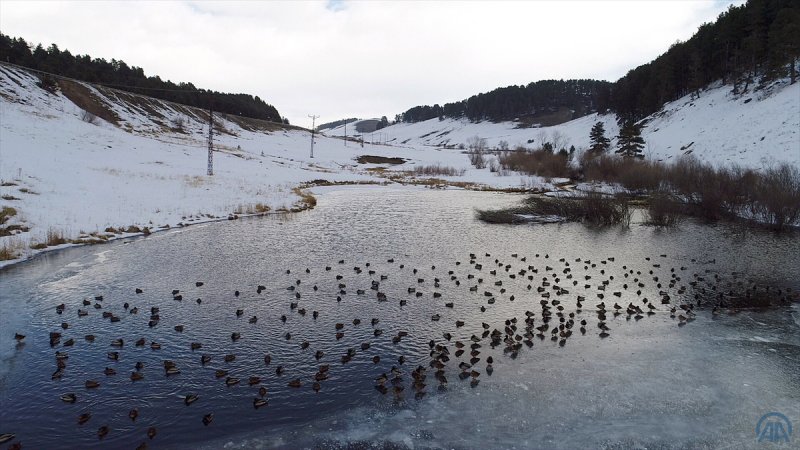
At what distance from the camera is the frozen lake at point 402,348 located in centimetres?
799

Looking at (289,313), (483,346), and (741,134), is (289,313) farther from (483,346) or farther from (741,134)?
(741,134)

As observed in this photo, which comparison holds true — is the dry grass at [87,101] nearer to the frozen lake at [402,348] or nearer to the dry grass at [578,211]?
the frozen lake at [402,348]

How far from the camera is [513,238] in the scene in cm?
2644

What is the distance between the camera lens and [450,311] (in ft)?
46.2

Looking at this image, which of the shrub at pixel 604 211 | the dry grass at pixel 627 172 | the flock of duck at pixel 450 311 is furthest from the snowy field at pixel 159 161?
the shrub at pixel 604 211

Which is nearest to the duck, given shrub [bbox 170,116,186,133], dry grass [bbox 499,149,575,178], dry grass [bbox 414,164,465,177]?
dry grass [bbox 499,149,575,178]

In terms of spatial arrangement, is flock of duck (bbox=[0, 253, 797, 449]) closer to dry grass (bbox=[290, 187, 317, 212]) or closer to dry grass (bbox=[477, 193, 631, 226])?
dry grass (bbox=[477, 193, 631, 226])

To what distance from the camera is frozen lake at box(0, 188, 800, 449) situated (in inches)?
314

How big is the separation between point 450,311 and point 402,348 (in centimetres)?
317

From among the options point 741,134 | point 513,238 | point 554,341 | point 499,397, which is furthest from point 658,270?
point 741,134

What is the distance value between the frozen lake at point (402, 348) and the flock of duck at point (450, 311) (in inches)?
3.3

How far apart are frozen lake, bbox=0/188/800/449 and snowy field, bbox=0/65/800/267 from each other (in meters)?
6.75

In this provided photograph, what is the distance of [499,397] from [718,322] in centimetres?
840

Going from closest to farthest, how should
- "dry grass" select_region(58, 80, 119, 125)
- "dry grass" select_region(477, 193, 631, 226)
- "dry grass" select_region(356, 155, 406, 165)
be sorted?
"dry grass" select_region(477, 193, 631, 226) → "dry grass" select_region(58, 80, 119, 125) → "dry grass" select_region(356, 155, 406, 165)
